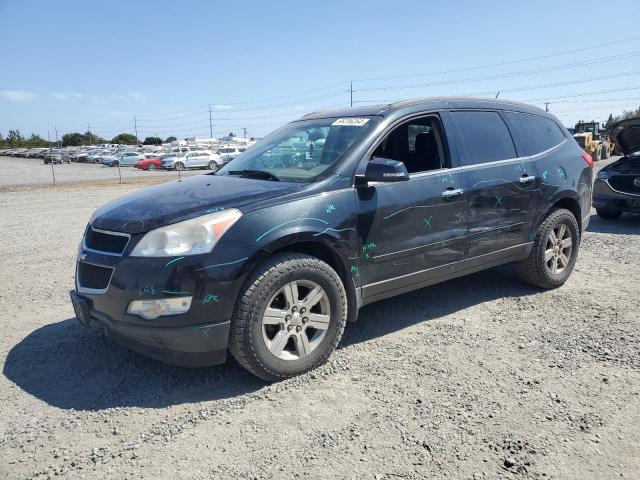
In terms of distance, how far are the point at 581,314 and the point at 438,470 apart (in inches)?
110

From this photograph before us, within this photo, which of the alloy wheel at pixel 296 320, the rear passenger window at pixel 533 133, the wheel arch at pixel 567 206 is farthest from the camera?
the wheel arch at pixel 567 206

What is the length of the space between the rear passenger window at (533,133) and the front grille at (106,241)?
3.66 meters

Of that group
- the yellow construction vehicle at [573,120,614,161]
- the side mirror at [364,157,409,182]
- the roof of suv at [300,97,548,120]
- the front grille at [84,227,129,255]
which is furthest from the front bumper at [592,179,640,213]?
the yellow construction vehicle at [573,120,614,161]

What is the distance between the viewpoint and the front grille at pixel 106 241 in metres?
3.24

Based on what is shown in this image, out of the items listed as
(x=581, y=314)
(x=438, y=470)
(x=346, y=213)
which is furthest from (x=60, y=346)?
(x=581, y=314)

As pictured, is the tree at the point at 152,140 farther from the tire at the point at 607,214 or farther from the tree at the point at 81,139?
the tire at the point at 607,214

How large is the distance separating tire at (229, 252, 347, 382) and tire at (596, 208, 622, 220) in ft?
25.8

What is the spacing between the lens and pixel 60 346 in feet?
13.2

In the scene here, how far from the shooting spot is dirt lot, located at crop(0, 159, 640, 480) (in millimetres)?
2580

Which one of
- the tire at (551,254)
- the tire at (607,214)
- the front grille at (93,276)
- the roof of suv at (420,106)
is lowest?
the tire at (607,214)

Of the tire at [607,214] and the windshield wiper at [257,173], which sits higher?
the windshield wiper at [257,173]

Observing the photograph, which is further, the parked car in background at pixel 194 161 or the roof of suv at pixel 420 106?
the parked car in background at pixel 194 161

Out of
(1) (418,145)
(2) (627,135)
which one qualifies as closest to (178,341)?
(1) (418,145)

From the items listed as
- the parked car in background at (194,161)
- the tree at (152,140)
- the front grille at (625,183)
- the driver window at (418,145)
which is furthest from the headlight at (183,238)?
the tree at (152,140)
